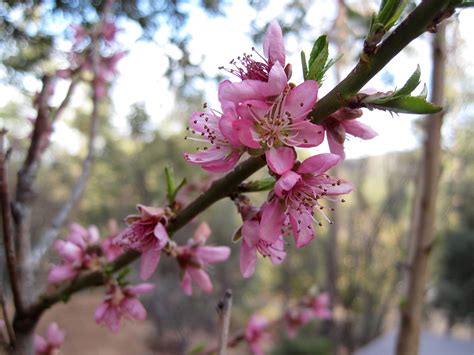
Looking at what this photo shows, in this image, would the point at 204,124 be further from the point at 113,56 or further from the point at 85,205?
the point at 85,205

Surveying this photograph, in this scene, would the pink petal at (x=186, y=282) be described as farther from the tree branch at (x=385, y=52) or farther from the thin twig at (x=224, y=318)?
the tree branch at (x=385, y=52)

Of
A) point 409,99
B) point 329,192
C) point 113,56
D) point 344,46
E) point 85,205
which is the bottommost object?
point 85,205

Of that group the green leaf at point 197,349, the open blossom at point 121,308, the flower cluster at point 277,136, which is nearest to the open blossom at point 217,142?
the flower cluster at point 277,136

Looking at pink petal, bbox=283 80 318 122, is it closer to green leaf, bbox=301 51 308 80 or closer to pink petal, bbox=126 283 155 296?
green leaf, bbox=301 51 308 80

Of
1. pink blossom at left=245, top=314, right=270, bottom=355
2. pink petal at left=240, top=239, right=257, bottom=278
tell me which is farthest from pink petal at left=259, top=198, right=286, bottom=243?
pink blossom at left=245, top=314, right=270, bottom=355

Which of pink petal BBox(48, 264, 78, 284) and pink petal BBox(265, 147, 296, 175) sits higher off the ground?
pink petal BBox(265, 147, 296, 175)

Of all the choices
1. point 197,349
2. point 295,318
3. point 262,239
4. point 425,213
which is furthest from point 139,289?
point 295,318

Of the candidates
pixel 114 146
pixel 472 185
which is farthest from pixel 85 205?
pixel 472 185

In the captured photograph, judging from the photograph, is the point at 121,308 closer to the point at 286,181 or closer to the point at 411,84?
the point at 286,181
